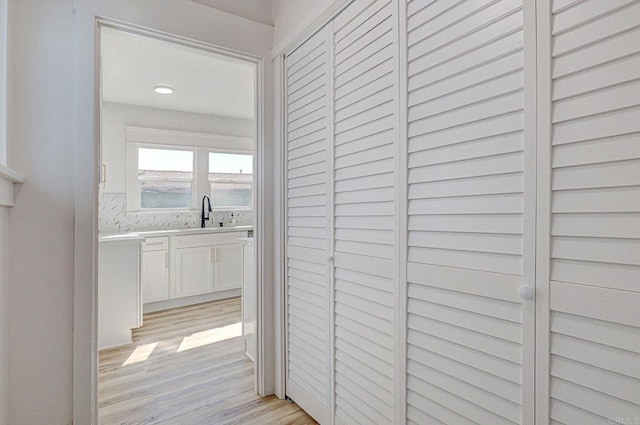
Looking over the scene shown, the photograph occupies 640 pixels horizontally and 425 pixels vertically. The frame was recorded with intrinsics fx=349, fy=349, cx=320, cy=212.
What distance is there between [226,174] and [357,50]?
3885mm

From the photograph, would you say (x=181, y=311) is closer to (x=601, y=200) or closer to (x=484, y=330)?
(x=484, y=330)

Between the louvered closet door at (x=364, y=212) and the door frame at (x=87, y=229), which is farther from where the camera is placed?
the door frame at (x=87, y=229)

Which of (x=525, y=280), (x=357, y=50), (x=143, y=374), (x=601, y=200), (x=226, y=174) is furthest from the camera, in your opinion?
(x=226, y=174)

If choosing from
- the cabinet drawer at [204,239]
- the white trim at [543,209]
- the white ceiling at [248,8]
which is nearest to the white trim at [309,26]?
the white ceiling at [248,8]

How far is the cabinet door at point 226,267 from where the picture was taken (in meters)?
4.51

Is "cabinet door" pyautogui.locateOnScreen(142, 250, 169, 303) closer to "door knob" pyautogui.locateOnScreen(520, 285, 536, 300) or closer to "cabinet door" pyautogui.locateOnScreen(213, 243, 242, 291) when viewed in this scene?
"cabinet door" pyautogui.locateOnScreen(213, 243, 242, 291)

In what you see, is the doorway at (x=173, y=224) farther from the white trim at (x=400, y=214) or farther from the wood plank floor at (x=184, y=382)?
the white trim at (x=400, y=214)

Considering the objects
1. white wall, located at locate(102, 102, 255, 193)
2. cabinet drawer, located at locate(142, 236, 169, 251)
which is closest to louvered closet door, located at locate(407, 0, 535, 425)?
cabinet drawer, located at locate(142, 236, 169, 251)

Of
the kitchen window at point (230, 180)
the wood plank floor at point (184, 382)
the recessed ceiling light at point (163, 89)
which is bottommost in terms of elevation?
the wood plank floor at point (184, 382)

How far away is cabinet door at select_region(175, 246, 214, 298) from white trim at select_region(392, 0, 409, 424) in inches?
137

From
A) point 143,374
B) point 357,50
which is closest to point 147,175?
point 143,374

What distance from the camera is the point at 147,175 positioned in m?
4.53

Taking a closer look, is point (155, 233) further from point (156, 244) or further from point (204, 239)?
point (204, 239)

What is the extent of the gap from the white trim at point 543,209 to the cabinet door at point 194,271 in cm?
400
